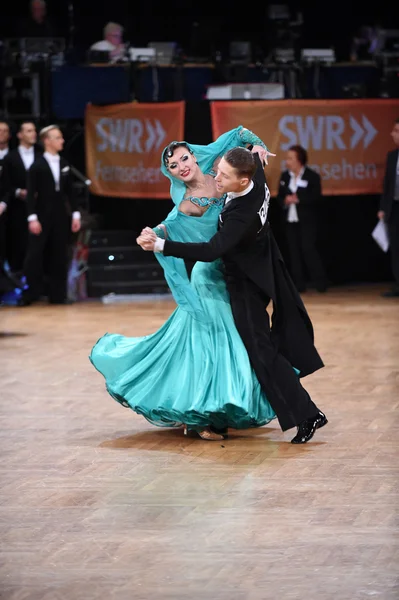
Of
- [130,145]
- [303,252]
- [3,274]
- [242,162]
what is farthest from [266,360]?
[130,145]

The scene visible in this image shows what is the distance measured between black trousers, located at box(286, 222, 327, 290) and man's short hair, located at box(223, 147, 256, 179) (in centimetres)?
648

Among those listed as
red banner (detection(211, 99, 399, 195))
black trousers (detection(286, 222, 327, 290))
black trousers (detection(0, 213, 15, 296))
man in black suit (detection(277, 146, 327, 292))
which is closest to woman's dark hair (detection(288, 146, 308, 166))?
man in black suit (detection(277, 146, 327, 292))

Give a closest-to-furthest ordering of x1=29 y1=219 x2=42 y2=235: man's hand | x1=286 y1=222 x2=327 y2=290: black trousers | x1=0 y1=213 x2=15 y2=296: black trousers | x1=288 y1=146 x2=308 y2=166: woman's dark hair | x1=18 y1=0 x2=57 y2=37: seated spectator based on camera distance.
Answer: x1=0 y1=213 x2=15 y2=296: black trousers < x1=29 y1=219 x2=42 y2=235: man's hand < x1=288 y1=146 x2=308 y2=166: woman's dark hair < x1=286 y1=222 x2=327 y2=290: black trousers < x1=18 y1=0 x2=57 y2=37: seated spectator

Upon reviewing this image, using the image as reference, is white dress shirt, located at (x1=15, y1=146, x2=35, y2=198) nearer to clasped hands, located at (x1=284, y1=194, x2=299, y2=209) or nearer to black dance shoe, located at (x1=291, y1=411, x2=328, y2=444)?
clasped hands, located at (x1=284, y1=194, x2=299, y2=209)

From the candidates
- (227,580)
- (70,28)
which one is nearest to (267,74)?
(70,28)

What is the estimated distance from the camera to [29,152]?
10922 millimetres

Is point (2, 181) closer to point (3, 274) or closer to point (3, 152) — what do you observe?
point (3, 152)

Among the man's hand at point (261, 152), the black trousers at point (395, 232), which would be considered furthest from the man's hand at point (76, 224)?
the man's hand at point (261, 152)

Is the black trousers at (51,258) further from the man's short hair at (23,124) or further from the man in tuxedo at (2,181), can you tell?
the man's short hair at (23,124)

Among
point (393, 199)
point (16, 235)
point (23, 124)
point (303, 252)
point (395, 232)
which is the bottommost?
point (303, 252)

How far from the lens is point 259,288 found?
17.0ft

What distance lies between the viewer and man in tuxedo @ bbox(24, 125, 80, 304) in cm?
1057

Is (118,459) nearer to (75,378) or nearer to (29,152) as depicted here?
(75,378)

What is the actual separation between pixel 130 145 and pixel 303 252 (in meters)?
2.03
